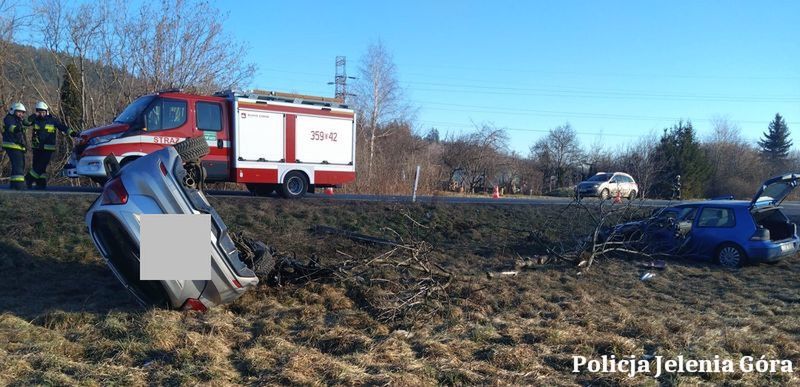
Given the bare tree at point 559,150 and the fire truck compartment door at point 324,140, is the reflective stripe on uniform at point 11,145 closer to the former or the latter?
the fire truck compartment door at point 324,140

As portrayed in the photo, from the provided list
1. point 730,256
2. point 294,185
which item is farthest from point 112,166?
point 730,256

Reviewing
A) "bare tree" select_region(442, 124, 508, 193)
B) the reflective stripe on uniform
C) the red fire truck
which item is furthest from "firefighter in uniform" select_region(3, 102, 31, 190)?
"bare tree" select_region(442, 124, 508, 193)

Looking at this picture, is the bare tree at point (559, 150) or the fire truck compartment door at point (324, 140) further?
the bare tree at point (559, 150)

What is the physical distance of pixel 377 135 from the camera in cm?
4319

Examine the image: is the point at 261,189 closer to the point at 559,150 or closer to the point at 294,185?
the point at 294,185

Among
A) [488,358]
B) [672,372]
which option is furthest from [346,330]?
[672,372]

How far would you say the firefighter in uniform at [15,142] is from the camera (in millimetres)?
11344

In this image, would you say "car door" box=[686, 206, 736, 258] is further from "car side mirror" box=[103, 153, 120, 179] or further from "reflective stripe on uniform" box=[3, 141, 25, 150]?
"reflective stripe on uniform" box=[3, 141, 25, 150]

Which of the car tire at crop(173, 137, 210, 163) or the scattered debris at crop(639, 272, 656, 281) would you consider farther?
the scattered debris at crop(639, 272, 656, 281)

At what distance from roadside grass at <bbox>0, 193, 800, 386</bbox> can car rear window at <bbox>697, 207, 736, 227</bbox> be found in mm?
938

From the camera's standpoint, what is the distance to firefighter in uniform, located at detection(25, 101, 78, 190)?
460 inches
